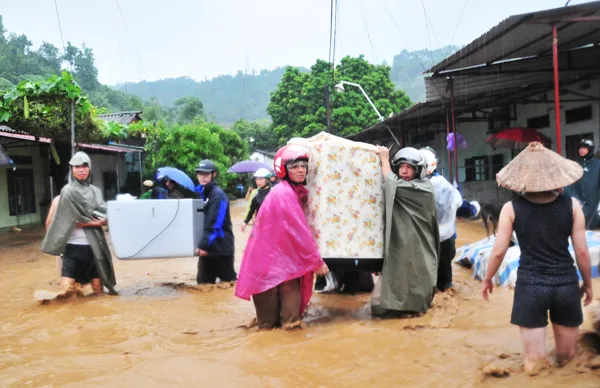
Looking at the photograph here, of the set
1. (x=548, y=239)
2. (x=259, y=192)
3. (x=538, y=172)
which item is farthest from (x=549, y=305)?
(x=259, y=192)

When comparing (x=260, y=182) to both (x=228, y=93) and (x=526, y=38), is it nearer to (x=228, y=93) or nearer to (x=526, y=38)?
(x=526, y=38)

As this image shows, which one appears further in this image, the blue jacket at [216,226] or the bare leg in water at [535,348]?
the blue jacket at [216,226]

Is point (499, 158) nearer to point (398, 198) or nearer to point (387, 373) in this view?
point (398, 198)

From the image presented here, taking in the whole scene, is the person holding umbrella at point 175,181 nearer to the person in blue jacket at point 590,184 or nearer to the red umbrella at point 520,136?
the person in blue jacket at point 590,184

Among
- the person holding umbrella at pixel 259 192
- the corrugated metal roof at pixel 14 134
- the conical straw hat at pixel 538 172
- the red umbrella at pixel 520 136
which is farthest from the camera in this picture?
the corrugated metal roof at pixel 14 134

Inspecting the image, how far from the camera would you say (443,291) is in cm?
561

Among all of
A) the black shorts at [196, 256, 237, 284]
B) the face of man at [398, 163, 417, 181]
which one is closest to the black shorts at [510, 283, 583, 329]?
the face of man at [398, 163, 417, 181]

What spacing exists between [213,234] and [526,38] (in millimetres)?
4861

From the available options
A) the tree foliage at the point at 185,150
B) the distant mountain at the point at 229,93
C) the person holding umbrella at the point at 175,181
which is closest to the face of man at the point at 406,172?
the person holding umbrella at the point at 175,181

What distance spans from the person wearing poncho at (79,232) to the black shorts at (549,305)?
4360 millimetres

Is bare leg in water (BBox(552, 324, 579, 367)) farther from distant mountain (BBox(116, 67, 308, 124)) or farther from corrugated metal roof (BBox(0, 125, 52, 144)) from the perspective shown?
distant mountain (BBox(116, 67, 308, 124))

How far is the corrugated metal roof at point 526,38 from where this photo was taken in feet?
18.2

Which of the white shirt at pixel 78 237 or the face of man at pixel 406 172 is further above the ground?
the face of man at pixel 406 172

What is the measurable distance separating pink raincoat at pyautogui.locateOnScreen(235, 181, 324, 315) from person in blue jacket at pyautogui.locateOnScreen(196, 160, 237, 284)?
187 centimetres
